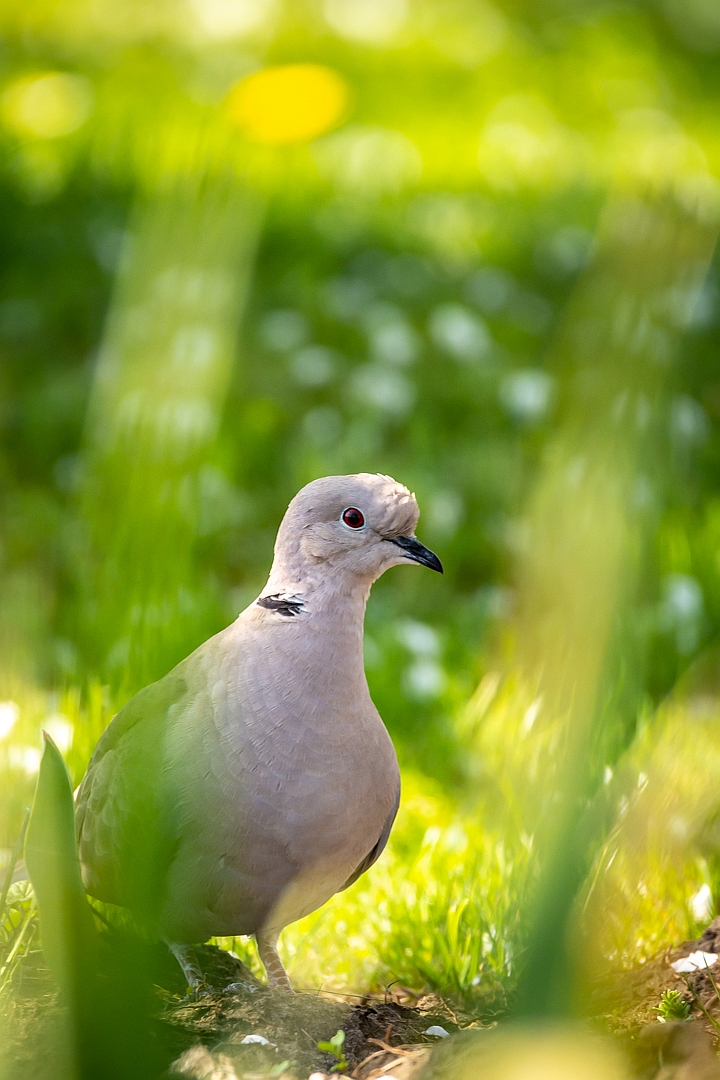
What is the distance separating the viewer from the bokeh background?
1.00 m

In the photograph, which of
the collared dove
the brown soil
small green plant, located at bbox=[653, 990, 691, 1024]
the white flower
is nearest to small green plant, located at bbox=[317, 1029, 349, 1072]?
the brown soil

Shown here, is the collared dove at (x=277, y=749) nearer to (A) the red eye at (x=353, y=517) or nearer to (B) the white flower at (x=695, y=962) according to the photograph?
(A) the red eye at (x=353, y=517)

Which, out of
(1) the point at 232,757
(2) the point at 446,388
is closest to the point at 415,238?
(2) the point at 446,388

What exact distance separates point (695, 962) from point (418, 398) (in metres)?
3.67

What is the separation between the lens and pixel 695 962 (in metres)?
2.29

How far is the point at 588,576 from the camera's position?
35.1 inches

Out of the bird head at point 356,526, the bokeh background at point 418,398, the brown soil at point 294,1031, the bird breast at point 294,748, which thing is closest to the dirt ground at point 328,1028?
the brown soil at point 294,1031

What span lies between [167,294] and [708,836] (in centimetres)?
233

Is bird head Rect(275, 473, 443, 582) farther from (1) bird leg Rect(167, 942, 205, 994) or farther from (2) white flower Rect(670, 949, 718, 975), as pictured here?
(2) white flower Rect(670, 949, 718, 975)

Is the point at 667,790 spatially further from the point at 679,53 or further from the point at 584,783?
the point at 679,53

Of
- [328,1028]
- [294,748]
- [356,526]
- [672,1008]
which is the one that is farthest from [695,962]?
[356,526]

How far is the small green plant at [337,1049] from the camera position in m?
1.84

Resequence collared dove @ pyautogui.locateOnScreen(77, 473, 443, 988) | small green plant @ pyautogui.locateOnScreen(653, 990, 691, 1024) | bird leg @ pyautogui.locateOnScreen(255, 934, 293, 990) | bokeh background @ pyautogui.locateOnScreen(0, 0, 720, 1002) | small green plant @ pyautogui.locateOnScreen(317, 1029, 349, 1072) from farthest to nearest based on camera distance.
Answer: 1. bird leg @ pyautogui.locateOnScreen(255, 934, 293, 990)
2. small green plant @ pyautogui.locateOnScreen(653, 990, 691, 1024)
3. collared dove @ pyautogui.locateOnScreen(77, 473, 443, 988)
4. small green plant @ pyautogui.locateOnScreen(317, 1029, 349, 1072)
5. bokeh background @ pyautogui.locateOnScreen(0, 0, 720, 1002)

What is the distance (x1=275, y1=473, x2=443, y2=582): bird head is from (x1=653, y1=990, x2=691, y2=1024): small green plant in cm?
95
